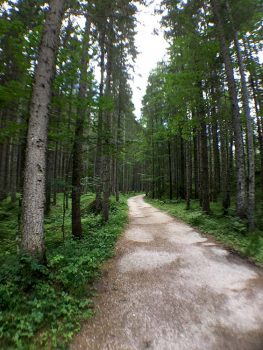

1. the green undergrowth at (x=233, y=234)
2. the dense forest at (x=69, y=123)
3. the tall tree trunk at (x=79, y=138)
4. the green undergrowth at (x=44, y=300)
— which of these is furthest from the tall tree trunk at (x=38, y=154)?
the green undergrowth at (x=233, y=234)

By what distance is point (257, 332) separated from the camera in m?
3.05

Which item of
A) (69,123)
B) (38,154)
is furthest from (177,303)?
(69,123)

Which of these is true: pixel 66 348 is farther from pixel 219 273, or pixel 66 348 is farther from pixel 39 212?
pixel 219 273

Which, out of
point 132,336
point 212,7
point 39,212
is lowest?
point 132,336

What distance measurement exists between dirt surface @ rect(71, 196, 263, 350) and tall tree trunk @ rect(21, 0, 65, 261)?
1.90 meters

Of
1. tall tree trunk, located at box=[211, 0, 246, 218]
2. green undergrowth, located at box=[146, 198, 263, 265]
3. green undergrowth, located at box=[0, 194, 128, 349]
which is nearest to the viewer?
green undergrowth, located at box=[0, 194, 128, 349]

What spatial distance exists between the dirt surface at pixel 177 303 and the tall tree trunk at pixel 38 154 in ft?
6.23

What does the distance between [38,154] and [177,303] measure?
4175 mm

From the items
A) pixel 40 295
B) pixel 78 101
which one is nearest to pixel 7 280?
pixel 40 295

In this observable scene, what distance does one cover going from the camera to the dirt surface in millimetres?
2924

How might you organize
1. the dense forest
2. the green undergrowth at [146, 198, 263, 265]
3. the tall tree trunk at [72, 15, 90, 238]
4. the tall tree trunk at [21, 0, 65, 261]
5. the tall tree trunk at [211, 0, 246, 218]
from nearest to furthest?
the dense forest < the tall tree trunk at [21, 0, 65, 261] < the green undergrowth at [146, 198, 263, 265] < the tall tree trunk at [72, 15, 90, 238] < the tall tree trunk at [211, 0, 246, 218]

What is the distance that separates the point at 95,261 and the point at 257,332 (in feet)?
12.7

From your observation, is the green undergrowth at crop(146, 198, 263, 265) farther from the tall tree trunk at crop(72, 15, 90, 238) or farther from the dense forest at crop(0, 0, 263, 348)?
the tall tree trunk at crop(72, 15, 90, 238)

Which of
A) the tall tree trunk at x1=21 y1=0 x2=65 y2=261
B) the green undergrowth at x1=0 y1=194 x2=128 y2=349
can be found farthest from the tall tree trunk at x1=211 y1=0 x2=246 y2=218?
the tall tree trunk at x1=21 y1=0 x2=65 y2=261
